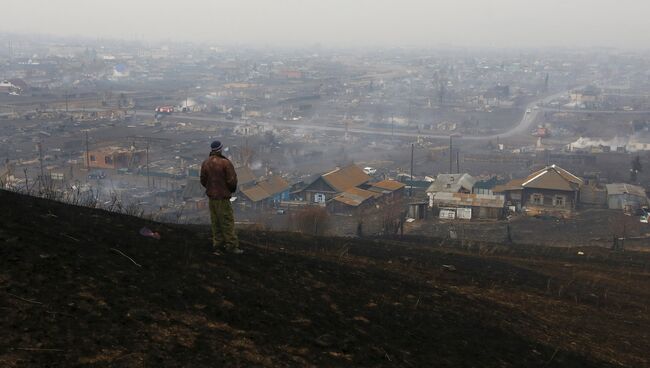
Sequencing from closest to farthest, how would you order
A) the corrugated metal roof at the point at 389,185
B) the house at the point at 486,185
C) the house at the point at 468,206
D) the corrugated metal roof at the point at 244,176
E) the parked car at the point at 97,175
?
1. the house at the point at 468,206
2. the house at the point at 486,185
3. the corrugated metal roof at the point at 389,185
4. the corrugated metal roof at the point at 244,176
5. the parked car at the point at 97,175

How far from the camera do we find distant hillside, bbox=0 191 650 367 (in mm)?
2914

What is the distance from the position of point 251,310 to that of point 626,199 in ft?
Result: 70.8

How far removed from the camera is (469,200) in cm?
2172

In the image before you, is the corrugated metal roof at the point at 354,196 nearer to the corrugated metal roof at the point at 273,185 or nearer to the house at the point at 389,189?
the house at the point at 389,189

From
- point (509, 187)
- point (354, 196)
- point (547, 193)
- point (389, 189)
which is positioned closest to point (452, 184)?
point (509, 187)

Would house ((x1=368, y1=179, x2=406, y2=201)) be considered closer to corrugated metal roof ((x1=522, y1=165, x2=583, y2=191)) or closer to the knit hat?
corrugated metal roof ((x1=522, y1=165, x2=583, y2=191))

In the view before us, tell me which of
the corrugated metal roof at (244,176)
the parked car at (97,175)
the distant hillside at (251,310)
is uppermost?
the distant hillside at (251,310)

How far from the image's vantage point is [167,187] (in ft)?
84.9

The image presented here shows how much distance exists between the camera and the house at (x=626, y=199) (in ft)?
72.5

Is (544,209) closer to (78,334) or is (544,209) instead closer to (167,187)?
(167,187)

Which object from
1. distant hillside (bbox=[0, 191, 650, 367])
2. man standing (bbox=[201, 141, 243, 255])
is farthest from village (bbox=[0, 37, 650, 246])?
distant hillside (bbox=[0, 191, 650, 367])

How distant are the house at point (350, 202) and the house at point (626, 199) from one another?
8092 mm

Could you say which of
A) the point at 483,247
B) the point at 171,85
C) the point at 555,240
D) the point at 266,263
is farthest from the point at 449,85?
the point at 266,263

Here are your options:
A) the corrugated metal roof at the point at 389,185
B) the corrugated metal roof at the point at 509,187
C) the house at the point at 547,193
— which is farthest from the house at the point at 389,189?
the house at the point at 547,193
